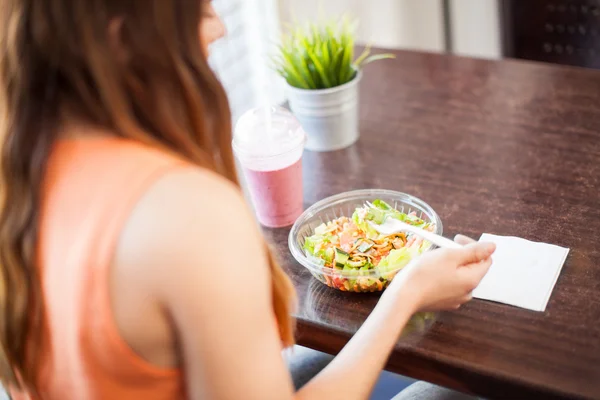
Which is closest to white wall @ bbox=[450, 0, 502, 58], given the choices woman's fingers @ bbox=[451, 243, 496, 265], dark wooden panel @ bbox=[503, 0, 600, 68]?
dark wooden panel @ bbox=[503, 0, 600, 68]

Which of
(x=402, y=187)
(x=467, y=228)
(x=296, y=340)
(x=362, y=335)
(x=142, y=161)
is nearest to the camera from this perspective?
(x=142, y=161)

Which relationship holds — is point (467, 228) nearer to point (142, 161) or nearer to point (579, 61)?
point (142, 161)

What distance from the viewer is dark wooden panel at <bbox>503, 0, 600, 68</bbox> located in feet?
6.35

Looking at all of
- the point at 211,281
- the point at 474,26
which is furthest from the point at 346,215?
the point at 474,26

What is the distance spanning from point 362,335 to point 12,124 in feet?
1.44

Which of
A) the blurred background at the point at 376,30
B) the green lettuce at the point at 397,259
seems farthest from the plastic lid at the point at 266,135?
the blurred background at the point at 376,30

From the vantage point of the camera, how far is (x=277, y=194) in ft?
3.79

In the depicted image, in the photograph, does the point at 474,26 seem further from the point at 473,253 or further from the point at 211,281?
the point at 211,281

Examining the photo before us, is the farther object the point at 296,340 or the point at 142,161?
the point at 296,340

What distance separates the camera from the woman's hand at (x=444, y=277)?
89cm

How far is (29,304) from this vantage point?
2.39 ft

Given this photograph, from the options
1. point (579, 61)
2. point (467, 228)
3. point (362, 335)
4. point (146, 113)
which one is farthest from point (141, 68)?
point (579, 61)

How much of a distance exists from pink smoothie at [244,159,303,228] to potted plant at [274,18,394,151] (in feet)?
0.68

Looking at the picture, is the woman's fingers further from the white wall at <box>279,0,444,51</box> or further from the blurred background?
the white wall at <box>279,0,444,51</box>
